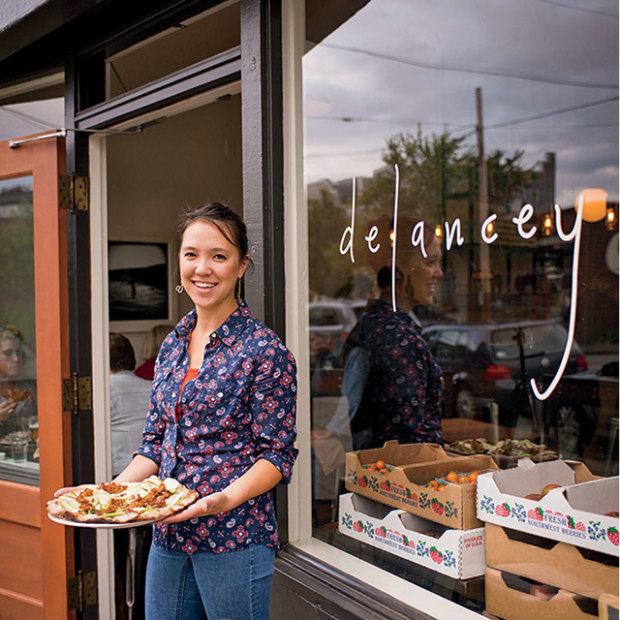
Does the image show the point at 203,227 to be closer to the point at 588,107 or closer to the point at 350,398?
the point at 350,398

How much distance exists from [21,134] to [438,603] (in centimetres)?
279

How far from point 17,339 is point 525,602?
8.21ft

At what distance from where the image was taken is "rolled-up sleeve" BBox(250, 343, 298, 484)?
6.00 ft

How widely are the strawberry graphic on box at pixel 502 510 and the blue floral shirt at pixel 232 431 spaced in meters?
0.60

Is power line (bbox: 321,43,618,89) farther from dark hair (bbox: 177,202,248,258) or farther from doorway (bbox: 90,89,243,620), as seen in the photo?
dark hair (bbox: 177,202,248,258)

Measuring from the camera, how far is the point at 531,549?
6.20 ft

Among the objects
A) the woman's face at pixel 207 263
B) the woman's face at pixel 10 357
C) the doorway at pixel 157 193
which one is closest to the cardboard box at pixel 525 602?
the woman's face at pixel 207 263

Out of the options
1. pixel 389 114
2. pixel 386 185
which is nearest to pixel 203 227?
pixel 386 185

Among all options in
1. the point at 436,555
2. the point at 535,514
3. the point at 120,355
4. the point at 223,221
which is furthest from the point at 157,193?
the point at 535,514

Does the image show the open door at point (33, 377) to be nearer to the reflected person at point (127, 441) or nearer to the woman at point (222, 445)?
the reflected person at point (127, 441)

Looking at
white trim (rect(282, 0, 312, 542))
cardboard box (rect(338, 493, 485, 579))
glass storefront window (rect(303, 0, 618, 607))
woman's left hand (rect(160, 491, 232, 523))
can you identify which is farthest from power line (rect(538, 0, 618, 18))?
woman's left hand (rect(160, 491, 232, 523))

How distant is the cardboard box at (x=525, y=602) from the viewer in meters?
1.75

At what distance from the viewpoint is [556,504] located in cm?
181

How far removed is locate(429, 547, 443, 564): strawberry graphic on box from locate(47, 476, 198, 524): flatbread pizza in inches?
31.2
